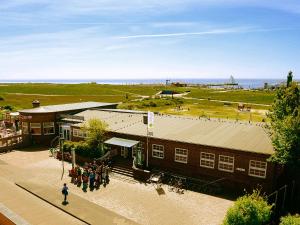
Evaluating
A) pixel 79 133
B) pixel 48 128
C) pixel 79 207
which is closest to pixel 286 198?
pixel 79 207

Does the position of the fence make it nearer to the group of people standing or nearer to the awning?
the awning

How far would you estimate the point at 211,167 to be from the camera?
27.7 m

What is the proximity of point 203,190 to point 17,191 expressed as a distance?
1645 centimetres

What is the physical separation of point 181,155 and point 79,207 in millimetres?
11565

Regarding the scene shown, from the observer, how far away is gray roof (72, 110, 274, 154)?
27.2 metres

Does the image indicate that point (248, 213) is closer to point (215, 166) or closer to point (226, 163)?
point (226, 163)

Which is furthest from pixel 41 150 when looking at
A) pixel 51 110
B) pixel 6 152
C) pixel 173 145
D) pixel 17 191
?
pixel 173 145

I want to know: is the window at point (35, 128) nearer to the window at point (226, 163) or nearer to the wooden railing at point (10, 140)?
the wooden railing at point (10, 140)

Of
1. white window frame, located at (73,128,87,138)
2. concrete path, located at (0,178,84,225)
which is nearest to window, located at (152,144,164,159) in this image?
white window frame, located at (73,128,87,138)

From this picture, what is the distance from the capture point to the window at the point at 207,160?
27609mm

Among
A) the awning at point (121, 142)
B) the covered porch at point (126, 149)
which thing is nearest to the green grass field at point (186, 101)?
the covered porch at point (126, 149)

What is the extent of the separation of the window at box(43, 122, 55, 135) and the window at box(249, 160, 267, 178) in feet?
96.4

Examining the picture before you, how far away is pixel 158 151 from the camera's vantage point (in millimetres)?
30719

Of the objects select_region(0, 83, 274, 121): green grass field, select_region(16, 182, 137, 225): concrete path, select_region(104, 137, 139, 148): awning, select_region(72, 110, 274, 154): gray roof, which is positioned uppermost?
select_region(72, 110, 274, 154): gray roof
